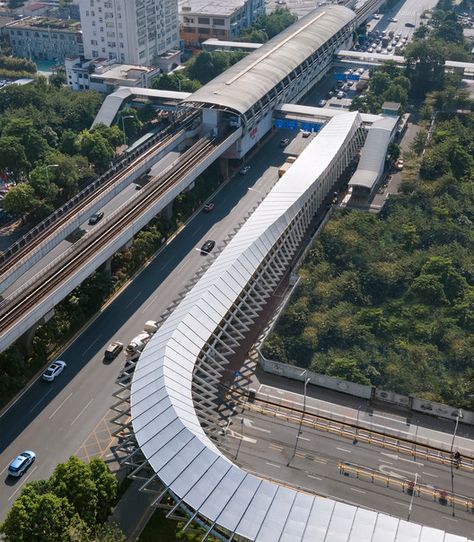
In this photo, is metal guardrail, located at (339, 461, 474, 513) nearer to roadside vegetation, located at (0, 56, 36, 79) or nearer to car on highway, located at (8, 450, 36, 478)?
car on highway, located at (8, 450, 36, 478)

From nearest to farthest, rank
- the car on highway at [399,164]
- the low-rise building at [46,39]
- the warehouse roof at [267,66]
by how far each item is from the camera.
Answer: the warehouse roof at [267,66] < the car on highway at [399,164] < the low-rise building at [46,39]

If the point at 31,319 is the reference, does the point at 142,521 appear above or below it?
below

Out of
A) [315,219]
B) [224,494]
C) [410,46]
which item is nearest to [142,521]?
[224,494]

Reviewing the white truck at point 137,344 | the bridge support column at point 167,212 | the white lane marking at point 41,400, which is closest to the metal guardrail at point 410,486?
the white truck at point 137,344

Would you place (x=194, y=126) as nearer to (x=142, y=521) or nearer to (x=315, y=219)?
(x=315, y=219)

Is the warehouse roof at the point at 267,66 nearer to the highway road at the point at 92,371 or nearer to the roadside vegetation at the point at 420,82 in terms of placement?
the roadside vegetation at the point at 420,82

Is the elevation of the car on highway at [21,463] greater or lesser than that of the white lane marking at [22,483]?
greater
